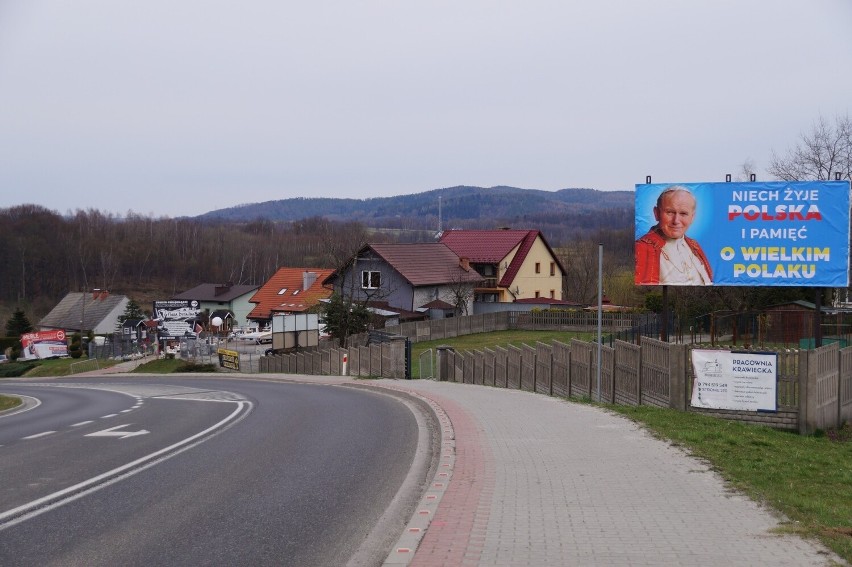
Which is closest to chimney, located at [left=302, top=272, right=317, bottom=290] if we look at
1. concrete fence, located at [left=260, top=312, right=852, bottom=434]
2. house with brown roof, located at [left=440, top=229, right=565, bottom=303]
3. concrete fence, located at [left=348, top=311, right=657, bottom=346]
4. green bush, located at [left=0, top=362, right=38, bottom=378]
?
house with brown roof, located at [left=440, top=229, right=565, bottom=303]

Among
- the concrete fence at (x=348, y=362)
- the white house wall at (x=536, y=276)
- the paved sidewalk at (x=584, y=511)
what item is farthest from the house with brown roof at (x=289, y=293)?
the paved sidewalk at (x=584, y=511)

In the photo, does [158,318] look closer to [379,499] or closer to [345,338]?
[345,338]

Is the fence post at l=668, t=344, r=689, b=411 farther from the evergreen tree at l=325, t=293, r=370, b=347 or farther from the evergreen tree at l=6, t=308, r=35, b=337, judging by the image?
the evergreen tree at l=6, t=308, r=35, b=337

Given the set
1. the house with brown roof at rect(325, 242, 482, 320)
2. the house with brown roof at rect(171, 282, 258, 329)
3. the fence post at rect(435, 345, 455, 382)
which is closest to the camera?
the fence post at rect(435, 345, 455, 382)

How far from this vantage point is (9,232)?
123000 mm

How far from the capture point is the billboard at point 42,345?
68750 millimetres

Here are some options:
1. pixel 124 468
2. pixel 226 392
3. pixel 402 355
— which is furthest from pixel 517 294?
pixel 124 468

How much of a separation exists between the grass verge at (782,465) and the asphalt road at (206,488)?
3555 mm

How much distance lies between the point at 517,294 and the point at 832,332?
3997cm

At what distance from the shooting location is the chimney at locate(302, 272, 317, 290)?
7075 centimetres

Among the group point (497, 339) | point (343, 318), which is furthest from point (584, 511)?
point (497, 339)

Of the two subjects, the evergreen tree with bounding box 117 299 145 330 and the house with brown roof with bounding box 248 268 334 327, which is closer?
the house with brown roof with bounding box 248 268 334 327

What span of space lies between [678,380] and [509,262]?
50768mm

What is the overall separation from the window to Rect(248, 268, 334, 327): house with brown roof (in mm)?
6036
